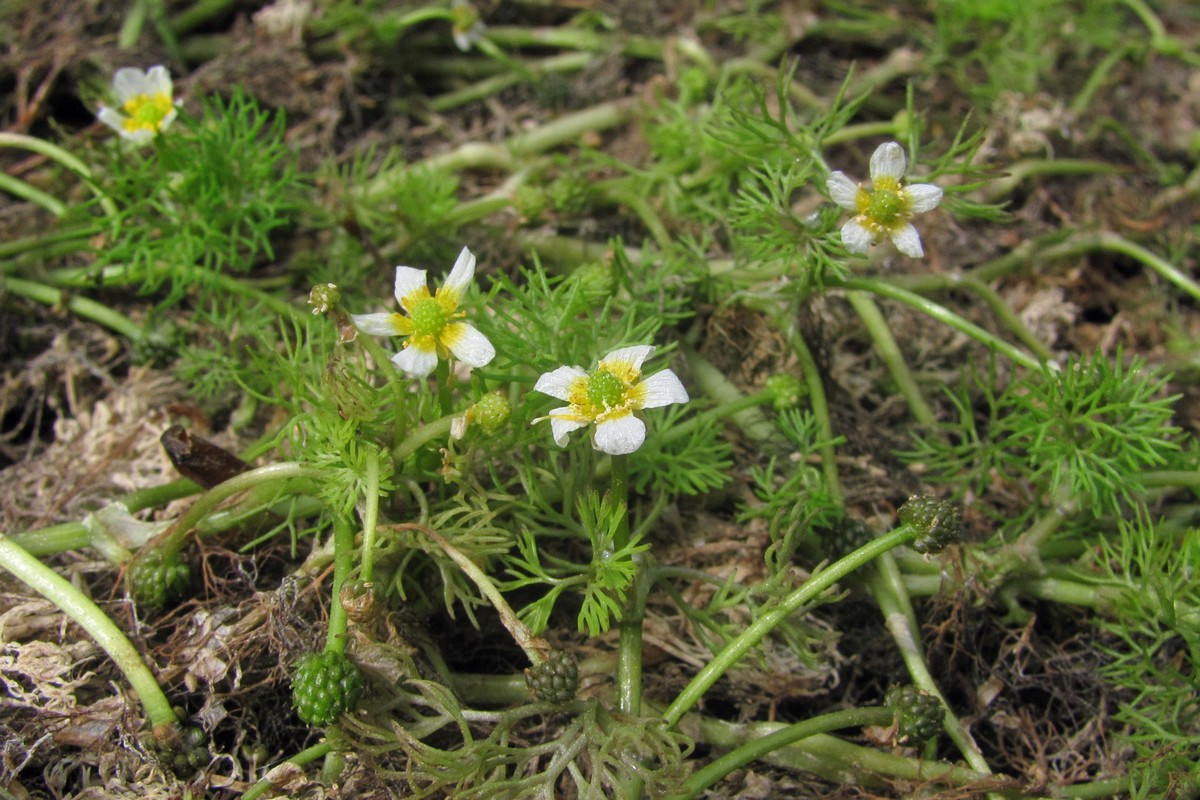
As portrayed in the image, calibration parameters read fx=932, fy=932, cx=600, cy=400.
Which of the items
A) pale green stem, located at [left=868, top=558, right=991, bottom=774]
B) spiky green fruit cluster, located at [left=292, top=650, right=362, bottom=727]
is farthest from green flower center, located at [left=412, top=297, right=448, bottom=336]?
pale green stem, located at [left=868, top=558, right=991, bottom=774]

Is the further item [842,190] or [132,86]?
[132,86]

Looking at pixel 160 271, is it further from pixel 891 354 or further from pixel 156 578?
pixel 891 354

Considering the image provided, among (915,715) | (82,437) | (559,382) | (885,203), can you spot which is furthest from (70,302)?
(915,715)

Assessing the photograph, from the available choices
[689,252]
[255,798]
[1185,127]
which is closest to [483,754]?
[255,798]

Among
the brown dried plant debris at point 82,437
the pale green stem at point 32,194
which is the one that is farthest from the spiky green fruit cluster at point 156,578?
the pale green stem at point 32,194

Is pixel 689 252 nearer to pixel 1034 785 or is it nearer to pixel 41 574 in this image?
pixel 1034 785

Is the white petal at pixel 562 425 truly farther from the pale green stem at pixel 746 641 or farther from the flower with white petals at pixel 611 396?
the pale green stem at pixel 746 641

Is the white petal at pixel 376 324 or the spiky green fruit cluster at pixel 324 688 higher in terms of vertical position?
the white petal at pixel 376 324
